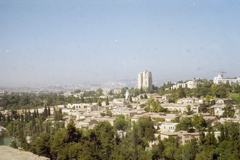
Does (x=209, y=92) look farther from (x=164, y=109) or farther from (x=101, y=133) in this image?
(x=101, y=133)

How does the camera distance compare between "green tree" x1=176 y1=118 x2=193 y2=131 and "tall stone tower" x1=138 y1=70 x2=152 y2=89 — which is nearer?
"green tree" x1=176 y1=118 x2=193 y2=131

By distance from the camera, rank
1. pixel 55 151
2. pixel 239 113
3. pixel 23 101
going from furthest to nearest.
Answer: pixel 23 101, pixel 239 113, pixel 55 151

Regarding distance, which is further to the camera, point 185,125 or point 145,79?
point 145,79

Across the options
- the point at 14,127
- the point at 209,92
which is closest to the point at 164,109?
the point at 209,92

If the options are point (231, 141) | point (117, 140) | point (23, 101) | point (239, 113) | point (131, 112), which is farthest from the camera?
point (23, 101)

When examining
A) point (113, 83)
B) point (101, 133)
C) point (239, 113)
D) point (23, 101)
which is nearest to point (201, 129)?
point (239, 113)

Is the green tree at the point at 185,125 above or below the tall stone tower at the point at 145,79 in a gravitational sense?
below

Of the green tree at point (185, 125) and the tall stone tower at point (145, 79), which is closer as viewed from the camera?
the green tree at point (185, 125)

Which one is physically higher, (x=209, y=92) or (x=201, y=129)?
(x=209, y=92)

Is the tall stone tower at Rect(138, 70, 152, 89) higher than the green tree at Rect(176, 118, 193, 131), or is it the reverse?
the tall stone tower at Rect(138, 70, 152, 89)

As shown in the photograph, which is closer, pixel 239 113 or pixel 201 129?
pixel 201 129

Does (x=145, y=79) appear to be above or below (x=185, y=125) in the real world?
above
